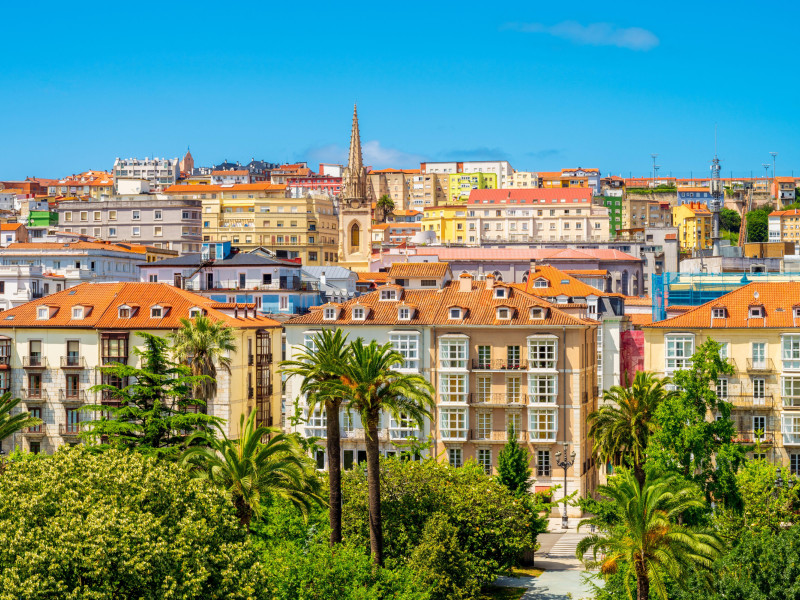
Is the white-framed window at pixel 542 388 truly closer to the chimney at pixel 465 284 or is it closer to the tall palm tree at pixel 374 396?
the chimney at pixel 465 284

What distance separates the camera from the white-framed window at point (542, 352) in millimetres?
82000

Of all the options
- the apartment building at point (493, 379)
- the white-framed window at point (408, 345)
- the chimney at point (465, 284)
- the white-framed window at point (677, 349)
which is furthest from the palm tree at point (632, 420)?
the chimney at point (465, 284)

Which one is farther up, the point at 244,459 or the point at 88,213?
the point at 88,213

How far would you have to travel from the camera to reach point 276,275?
114 m

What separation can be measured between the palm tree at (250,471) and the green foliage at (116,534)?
5350 mm

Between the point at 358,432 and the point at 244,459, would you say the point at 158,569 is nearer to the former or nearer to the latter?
the point at 244,459

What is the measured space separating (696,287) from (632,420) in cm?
2659

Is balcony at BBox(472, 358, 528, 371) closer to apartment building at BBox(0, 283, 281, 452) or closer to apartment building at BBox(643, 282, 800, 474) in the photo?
apartment building at BBox(643, 282, 800, 474)

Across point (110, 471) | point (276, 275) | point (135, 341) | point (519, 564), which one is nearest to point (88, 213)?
point (276, 275)

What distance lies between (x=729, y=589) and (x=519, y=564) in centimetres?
2189

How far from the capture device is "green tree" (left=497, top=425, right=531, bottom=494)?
70.2 metres

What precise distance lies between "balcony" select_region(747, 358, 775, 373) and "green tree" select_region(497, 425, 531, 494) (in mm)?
16472

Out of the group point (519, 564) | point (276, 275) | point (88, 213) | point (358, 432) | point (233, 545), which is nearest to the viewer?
point (233, 545)

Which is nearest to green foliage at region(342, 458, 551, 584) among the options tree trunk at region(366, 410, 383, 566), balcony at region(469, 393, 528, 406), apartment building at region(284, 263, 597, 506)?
tree trunk at region(366, 410, 383, 566)
